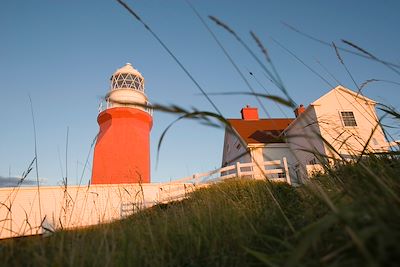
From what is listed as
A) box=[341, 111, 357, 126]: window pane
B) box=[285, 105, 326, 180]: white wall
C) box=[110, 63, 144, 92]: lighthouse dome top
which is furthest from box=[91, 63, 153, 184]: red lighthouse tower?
box=[341, 111, 357, 126]: window pane

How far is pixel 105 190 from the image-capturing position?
1538 centimetres

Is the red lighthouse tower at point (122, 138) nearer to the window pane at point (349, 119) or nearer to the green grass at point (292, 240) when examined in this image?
the window pane at point (349, 119)

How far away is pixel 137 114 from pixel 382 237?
64.2 ft

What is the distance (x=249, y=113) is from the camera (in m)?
23.6

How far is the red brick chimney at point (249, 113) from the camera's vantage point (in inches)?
919

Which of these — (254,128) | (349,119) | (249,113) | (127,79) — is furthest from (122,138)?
(349,119)

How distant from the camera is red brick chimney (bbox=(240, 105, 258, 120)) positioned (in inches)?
919

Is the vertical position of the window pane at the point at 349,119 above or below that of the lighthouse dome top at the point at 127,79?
below

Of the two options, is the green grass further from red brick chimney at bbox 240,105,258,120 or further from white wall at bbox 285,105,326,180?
red brick chimney at bbox 240,105,258,120

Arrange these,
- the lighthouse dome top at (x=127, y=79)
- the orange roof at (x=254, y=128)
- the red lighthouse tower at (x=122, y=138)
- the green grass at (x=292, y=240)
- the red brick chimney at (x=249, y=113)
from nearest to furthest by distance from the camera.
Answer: the green grass at (x=292, y=240), the red lighthouse tower at (x=122, y=138), the orange roof at (x=254, y=128), the lighthouse dome top at (x=127, y=79), the red brick chimney at (x=249, y=113)

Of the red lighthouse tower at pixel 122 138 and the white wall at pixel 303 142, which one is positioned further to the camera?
the red lighthouse tower at pixel 122 138

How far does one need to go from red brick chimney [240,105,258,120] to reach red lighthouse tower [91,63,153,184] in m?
8.63

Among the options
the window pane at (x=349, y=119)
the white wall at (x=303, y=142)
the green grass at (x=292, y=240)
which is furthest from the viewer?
the window pane at (x=349, y=119)

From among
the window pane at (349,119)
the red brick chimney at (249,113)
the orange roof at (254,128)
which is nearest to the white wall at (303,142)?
the window pane at (349,119)
